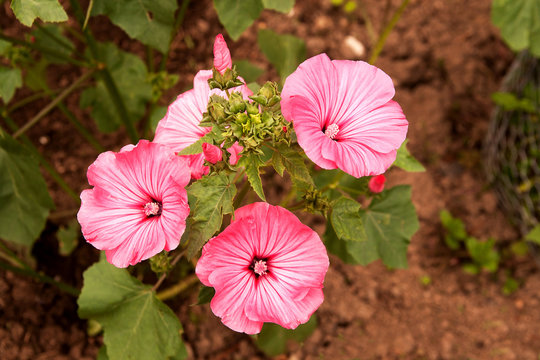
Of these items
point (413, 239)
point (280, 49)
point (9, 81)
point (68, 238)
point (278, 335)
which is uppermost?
point (9, 81)

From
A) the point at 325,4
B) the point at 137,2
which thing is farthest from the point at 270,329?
the point at 325,4

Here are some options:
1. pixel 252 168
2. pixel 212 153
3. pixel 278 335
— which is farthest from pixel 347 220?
pixel 278 335

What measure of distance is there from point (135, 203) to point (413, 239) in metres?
2.52

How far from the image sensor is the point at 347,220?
1747 mm

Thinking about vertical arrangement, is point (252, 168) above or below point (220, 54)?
below

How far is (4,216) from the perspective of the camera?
2369 mm

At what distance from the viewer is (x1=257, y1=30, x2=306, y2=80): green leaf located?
2.93 meters

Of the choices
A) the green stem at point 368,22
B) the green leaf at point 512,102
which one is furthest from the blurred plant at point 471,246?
the green stem at point 368,22

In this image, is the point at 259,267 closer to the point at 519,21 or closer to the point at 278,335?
the point at 278,335

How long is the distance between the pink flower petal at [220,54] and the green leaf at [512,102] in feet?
8.39

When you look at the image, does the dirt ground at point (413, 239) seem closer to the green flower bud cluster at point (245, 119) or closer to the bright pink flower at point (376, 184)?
the bright pink flower at point (376, 184)

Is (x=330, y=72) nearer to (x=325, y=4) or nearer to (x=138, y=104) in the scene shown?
(x=138, y=104)

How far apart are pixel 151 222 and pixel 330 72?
71cm

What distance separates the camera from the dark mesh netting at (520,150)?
339 centimetres
